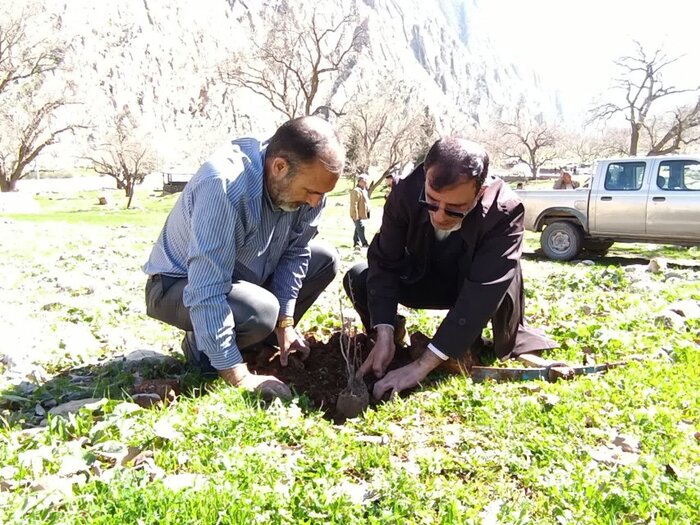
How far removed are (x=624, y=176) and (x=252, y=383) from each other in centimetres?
1032

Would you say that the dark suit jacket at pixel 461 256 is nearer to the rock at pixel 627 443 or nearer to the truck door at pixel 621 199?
the rock at pixel 627 443

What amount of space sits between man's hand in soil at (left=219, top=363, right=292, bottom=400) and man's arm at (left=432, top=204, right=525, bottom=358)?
35.5 inches

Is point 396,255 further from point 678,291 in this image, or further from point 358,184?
point 358,184

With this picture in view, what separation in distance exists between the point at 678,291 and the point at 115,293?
642cm

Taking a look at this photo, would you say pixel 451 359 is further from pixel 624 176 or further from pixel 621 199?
pixel 624 176

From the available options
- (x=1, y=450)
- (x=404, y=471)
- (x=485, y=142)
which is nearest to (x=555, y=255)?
(x=404, y=471)

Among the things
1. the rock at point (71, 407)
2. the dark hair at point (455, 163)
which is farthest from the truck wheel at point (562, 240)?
the rock at point (71, 407)

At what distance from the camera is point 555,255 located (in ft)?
38.2

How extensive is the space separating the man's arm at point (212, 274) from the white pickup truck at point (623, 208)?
32.7ft

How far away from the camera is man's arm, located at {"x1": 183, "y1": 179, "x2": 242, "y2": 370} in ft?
9.16

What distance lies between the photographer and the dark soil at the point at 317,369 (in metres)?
3.28

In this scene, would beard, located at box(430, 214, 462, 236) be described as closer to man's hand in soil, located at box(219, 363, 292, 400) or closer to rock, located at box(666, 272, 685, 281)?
man's hand in soil, located at box(219, 363, 292, 400)

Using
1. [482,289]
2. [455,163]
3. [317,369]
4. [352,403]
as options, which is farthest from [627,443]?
[317,369]

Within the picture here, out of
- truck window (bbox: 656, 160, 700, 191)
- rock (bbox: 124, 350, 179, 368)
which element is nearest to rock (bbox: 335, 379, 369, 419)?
rock (bbox: 124, 350, 179, 368)
